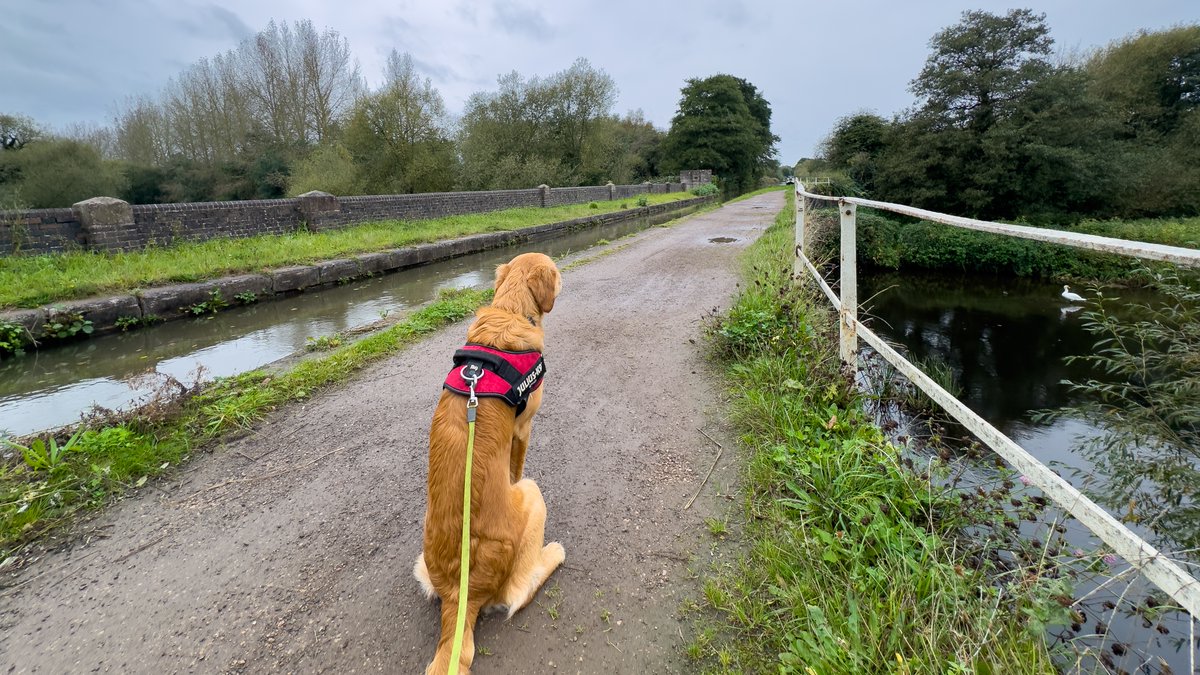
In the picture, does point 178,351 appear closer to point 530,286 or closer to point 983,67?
point 530,286

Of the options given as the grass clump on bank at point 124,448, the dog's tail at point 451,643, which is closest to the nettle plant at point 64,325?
the grass clump on bank at point 124,448

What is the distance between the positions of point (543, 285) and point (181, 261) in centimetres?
903

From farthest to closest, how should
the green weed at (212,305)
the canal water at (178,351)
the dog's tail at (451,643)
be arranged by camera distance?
the green weed at (212,305)
the canal water at (178,351)
the dog's tail at (451,643)

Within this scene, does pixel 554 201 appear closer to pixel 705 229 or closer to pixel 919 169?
pixel 705 229

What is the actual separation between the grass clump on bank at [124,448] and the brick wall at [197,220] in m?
7.60

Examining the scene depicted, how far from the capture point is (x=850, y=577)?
6.28ft

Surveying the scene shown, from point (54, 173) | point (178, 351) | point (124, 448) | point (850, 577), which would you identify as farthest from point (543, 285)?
point (54, 173)

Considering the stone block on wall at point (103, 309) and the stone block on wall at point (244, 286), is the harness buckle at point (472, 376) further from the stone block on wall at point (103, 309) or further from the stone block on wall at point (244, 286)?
the stone block on wall at point (244, 286)

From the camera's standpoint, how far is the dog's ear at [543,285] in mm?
2615

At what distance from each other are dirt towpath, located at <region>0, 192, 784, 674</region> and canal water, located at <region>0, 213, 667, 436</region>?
1507 millimetres

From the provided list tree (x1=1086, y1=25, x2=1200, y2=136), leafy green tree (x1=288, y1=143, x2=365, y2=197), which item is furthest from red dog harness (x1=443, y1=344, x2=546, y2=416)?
tree (x1=1086, y1=25, x2=1200, y2=136)

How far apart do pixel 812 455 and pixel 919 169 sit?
1865 cm

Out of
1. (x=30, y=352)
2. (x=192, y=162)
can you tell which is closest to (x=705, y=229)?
(x=30, y=352)

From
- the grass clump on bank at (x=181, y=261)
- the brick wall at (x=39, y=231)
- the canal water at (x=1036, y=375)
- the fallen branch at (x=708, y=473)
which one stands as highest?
the brick wall at (x=39, y=231)
